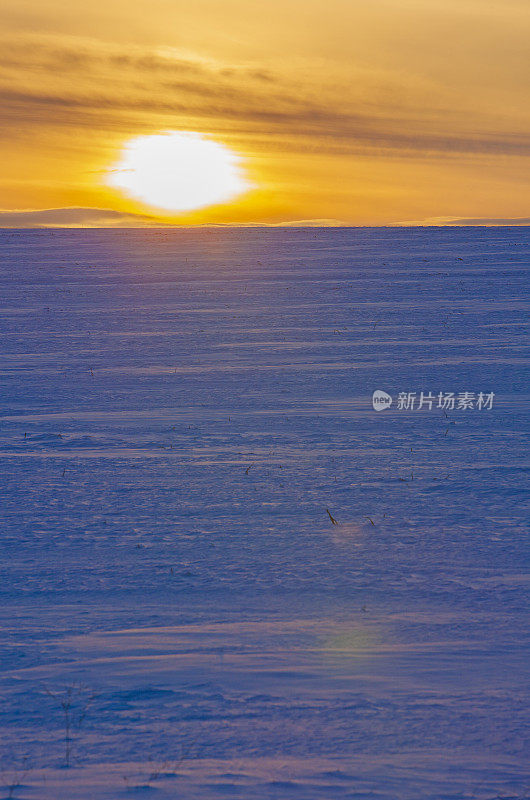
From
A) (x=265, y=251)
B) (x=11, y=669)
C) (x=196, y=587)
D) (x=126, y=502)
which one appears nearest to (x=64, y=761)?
(x=11, y=669)

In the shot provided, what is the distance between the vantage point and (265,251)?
1158 inches

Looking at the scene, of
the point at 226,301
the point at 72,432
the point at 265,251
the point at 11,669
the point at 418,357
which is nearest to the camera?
the point at 11,669

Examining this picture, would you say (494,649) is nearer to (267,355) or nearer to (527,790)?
(527,790)

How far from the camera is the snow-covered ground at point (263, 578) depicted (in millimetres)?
2748

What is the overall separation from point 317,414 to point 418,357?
344 cm

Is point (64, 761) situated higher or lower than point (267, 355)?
lower

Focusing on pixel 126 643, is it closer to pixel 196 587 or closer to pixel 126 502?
pixel 196 587

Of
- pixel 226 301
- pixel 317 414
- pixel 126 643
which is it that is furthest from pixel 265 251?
pixel 126 643

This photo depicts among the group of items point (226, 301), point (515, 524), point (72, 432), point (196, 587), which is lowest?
point (196, 587)

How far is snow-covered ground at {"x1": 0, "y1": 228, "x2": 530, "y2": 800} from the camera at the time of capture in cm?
275

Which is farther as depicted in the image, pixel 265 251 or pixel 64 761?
pixel 265 251

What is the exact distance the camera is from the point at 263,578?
412 cm

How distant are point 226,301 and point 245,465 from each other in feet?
36.0

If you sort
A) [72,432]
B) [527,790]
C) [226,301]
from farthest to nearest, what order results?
[226,301], [72,432], [527,790]
